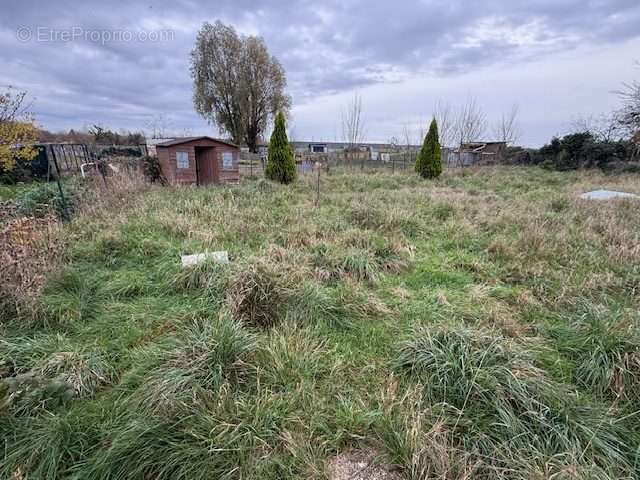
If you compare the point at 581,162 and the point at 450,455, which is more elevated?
the point at 581,162

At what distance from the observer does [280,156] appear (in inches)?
404

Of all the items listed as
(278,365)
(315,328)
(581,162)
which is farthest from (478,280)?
(581,162)

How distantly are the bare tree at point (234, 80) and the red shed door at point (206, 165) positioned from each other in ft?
48.9

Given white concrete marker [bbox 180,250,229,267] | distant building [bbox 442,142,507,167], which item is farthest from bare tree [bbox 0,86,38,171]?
distant building [bbox 442,142,507,167]

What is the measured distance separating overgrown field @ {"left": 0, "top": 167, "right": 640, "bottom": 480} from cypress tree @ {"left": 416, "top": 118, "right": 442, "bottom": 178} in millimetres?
8909

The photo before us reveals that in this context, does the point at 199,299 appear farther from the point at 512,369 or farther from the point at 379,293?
the point at 512,369

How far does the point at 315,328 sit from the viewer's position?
2.32m

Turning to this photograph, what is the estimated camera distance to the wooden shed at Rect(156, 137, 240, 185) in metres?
8.92

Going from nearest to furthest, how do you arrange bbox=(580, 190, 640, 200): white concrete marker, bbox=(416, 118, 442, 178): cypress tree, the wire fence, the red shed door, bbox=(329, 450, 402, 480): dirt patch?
bbox=(329, 450, 402, 480): dirt patch, bbox=(580, 190, 640, 200): white concrete marker, the red shed door, bbox=(416, 118, 442, 178): cypress tree, the wire fence

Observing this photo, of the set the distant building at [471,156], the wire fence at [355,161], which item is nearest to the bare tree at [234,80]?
the wire fence at [355,161]

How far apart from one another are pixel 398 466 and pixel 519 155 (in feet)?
Result: 73.2

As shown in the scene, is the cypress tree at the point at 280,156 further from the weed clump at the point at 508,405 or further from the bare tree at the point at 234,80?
the bare tree at the point at 234,80

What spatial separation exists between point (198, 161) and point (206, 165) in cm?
41

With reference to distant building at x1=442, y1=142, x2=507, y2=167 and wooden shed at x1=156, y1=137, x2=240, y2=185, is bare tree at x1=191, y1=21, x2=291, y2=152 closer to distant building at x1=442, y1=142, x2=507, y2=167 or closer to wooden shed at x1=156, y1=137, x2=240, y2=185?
distant building at x1=442, y1=142, x2=507, y2=167
